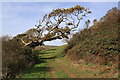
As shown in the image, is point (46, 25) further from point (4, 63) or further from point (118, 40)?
point (4, 63)

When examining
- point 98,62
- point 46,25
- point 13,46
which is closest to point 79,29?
point 46,25

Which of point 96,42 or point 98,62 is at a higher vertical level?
point 96,42

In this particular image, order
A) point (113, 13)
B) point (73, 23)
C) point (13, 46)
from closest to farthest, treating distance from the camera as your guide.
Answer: point (13, 46), point (113, 13), point (73, 23)

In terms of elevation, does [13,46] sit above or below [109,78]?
above

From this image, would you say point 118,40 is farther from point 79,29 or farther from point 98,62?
point 79,29

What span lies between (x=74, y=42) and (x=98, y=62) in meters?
15.5

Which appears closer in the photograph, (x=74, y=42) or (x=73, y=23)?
(x=74, y=42)

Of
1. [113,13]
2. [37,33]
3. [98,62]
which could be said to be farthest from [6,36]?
[113,13]

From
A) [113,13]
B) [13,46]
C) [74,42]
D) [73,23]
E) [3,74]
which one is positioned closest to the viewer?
[3,74]

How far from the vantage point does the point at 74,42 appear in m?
34.7

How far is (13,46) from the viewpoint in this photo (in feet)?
62.5

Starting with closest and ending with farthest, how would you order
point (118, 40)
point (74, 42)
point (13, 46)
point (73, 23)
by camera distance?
1. point (13, 46)
2. point (118, 40)
3. point (74, 42)
4. point (73, 23)

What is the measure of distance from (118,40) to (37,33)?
19.7m

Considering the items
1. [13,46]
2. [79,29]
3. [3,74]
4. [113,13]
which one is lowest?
[3,74]
